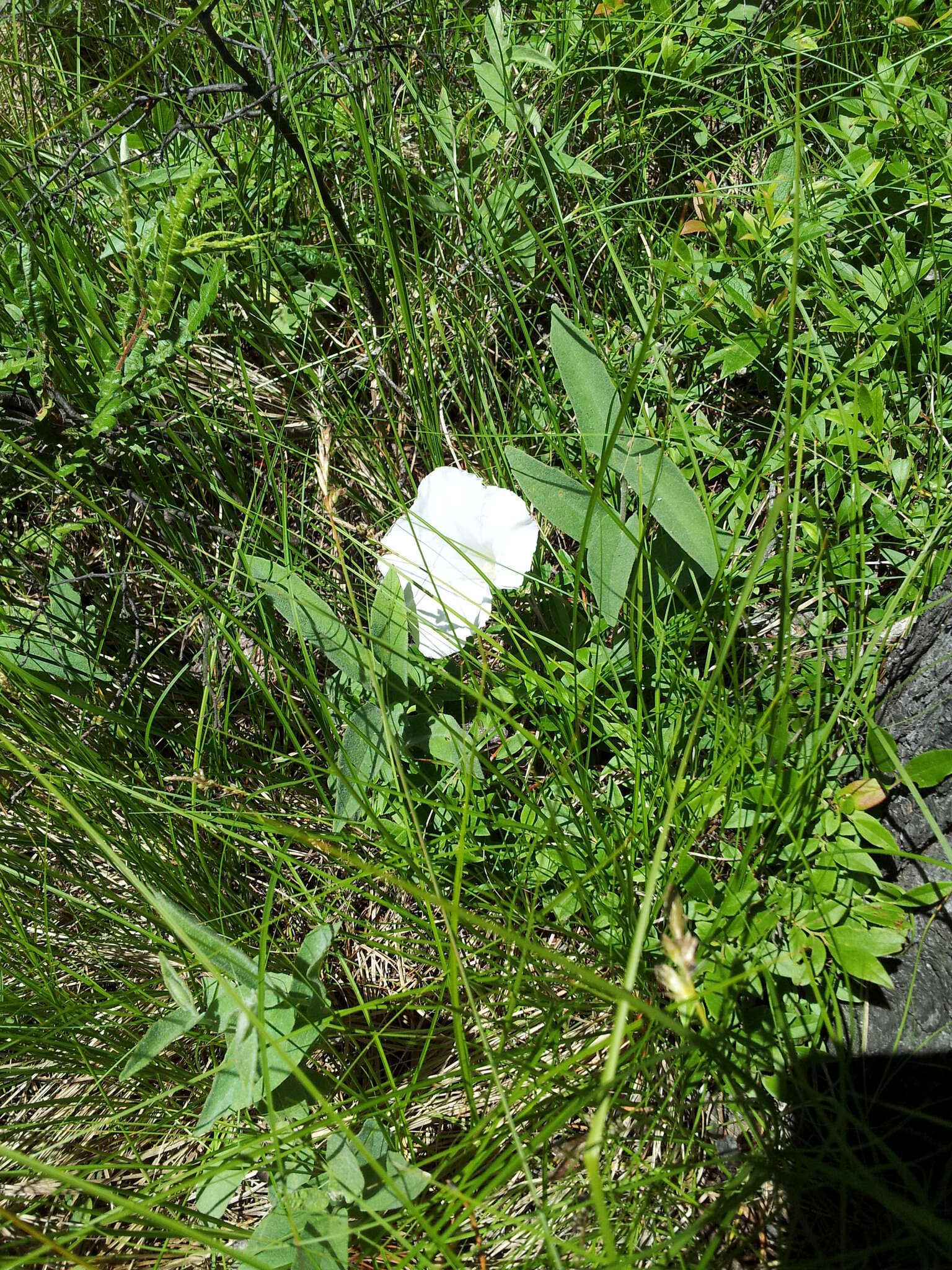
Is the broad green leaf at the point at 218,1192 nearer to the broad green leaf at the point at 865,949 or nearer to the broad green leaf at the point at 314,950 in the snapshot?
the broad green leaf at the point at 314,950

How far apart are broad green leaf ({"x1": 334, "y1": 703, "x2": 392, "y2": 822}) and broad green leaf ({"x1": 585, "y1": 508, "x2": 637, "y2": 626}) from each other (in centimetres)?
34

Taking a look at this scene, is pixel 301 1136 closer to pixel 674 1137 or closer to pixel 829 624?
pixel 674 1137

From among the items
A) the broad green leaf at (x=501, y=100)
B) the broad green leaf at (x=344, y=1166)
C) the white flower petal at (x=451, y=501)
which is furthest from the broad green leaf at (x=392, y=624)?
the broad green leaf at (x=501, y=100)

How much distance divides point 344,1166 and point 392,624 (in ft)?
2.03

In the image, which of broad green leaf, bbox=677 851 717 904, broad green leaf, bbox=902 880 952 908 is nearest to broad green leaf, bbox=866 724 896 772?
broad green leaf, bbox=902 880 952 908

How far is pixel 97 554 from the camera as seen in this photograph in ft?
5.01

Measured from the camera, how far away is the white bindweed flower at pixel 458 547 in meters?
1.12

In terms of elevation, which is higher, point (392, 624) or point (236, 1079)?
point (392, 624)

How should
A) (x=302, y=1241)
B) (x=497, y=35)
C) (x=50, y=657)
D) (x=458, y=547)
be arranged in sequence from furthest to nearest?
(x=497, y=35)
(x=50, y=657)
(x=458, y=547)
(x=302, y=1241)

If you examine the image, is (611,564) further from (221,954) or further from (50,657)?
(50,657)

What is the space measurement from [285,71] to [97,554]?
0.91 metres

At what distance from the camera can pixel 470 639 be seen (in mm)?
1193

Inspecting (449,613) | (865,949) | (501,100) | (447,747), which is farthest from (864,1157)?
(501,100)

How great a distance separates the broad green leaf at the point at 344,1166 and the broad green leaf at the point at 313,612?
1.79ft
